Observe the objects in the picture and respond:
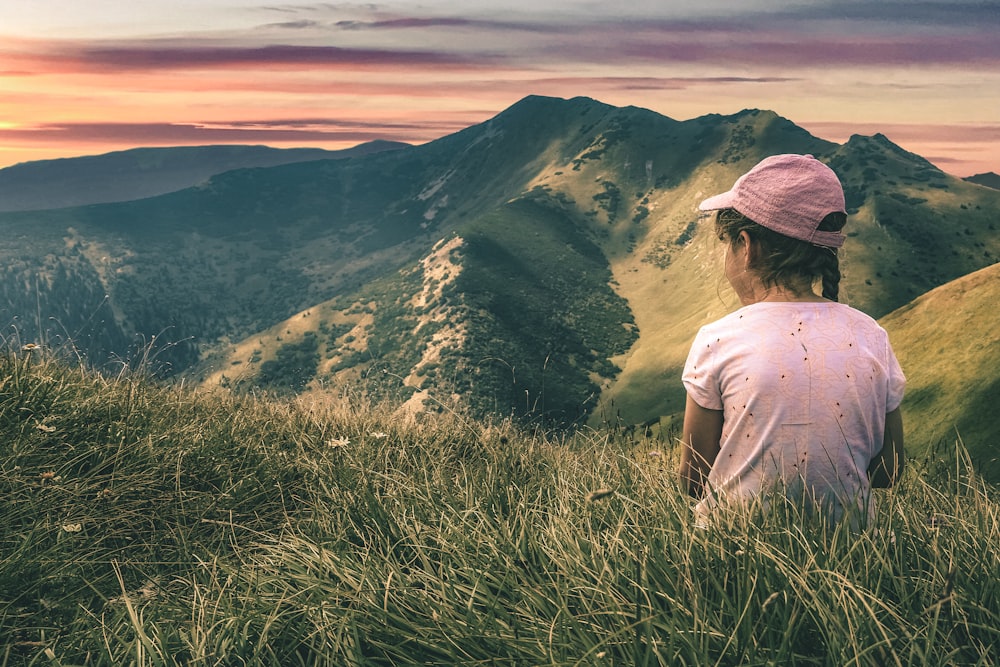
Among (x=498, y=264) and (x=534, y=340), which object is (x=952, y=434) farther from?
(x=498, y=264)

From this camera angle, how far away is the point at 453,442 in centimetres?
597

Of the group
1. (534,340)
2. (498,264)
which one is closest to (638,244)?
(498,264)

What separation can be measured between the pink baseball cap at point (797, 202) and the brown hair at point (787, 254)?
0.05 meters

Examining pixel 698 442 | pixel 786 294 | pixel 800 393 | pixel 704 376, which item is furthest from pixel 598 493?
pixel 786 294

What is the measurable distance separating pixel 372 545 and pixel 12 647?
1.46m

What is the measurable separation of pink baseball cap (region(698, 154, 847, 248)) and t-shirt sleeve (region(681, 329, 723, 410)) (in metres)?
0.48

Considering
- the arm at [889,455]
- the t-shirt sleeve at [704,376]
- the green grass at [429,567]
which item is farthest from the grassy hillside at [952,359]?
the t-shirt sleeve at [704,376]

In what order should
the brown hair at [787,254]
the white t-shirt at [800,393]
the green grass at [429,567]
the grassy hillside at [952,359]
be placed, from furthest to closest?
1. the grassy hillside at [952,359]
2. the brown hair at [787,254]
3. the white t-shirt at [800,393]
4. the green grass at [429,567]

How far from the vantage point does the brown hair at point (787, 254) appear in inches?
105

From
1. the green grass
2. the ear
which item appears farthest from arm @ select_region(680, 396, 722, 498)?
the ear

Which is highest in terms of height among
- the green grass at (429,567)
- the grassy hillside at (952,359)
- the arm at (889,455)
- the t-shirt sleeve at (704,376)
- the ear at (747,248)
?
the ear at (747,248)

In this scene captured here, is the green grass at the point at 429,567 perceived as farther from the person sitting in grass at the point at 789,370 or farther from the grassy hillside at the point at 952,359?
the grassy hillside at the point at 952,359

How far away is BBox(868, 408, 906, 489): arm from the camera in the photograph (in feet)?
9.23

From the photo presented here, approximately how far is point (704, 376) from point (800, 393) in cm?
33
